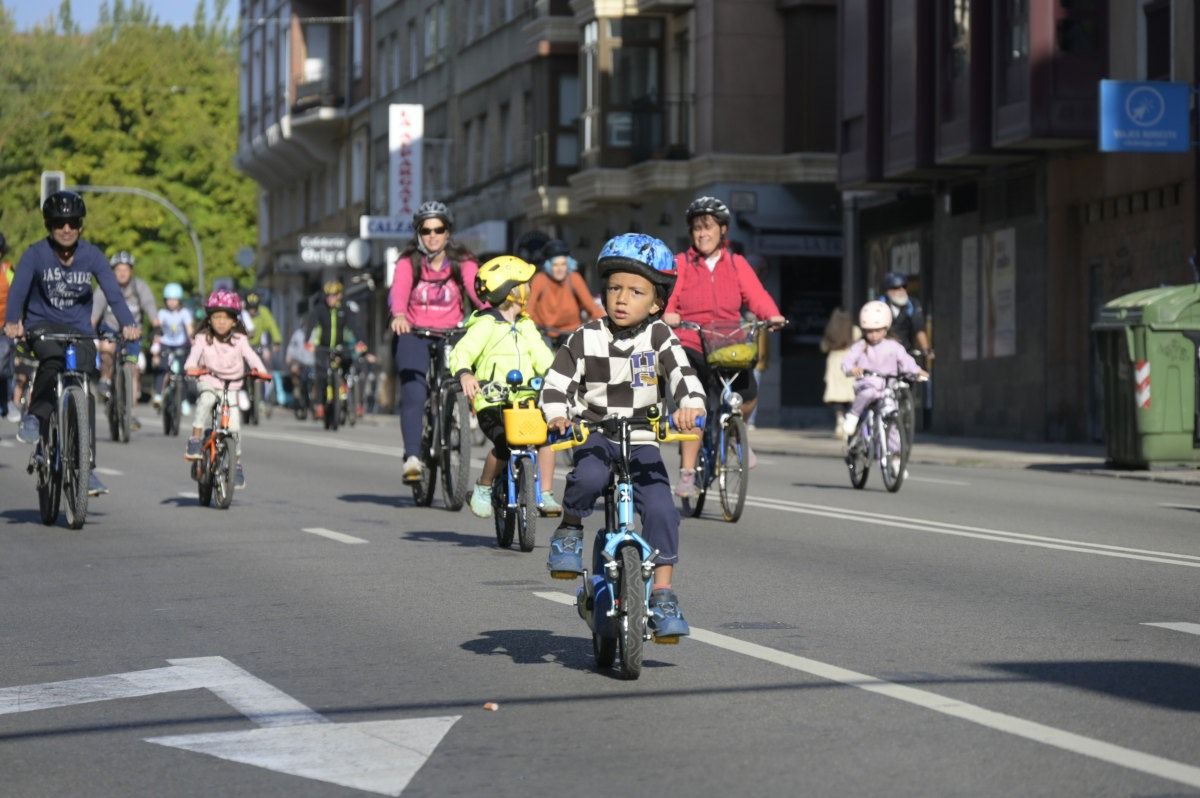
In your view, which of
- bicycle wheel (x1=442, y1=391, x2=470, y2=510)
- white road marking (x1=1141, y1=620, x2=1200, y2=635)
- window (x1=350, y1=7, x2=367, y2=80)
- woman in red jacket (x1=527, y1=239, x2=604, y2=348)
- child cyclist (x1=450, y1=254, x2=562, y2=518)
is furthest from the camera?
window (x1=350, y1=7, x2=367, y2=80)

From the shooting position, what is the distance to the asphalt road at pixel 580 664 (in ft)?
22.3

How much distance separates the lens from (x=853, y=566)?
12.8 meters

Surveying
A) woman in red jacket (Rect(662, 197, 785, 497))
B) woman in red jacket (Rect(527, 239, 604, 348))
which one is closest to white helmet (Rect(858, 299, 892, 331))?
woman in red jacket (Rect(527, 239, 604, 348))

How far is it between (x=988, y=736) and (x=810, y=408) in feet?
124

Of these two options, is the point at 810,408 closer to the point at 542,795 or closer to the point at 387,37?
the point at 387,37

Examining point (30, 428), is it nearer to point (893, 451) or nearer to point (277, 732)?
point (893, 451)

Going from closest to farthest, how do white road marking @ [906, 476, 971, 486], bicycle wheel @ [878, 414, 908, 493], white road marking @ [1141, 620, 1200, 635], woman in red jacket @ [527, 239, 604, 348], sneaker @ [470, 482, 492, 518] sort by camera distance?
white road marking @ [1141, 620, 1200, 635] < sneaker @ [470, 482, 492, 518] < bicycle wheel @ [878, 414, 908, 493] < woman in red jacket @ [527, 239, 604, 348] < white road marking @ [906, 476, 971, 486]

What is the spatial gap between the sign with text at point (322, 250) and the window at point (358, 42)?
8.99 metres

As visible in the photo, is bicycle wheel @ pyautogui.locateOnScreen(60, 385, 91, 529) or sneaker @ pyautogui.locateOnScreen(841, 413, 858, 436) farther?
sneaker @ pyautogui.locateOnScreen(841, 413, 858, 436)

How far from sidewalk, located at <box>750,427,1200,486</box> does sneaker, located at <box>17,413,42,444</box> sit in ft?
33.3

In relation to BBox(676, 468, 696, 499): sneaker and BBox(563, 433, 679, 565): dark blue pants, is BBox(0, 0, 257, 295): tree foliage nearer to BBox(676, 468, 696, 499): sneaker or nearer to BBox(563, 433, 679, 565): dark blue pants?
BBox(676, 468, 696, 499): sneaker

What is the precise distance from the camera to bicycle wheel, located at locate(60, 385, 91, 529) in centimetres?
1484

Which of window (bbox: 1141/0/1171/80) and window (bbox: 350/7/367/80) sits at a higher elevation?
window (bbox: 350/7/367/80)

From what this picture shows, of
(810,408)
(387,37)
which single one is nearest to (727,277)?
(810,408)
